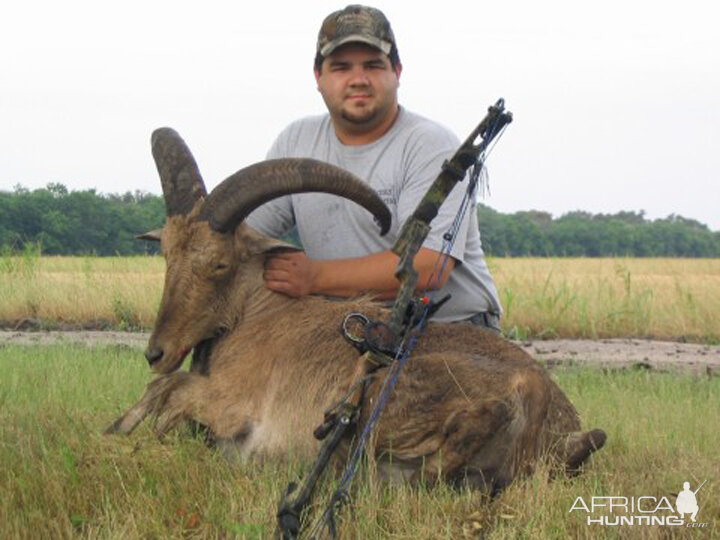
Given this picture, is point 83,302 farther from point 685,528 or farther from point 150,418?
point 685,528

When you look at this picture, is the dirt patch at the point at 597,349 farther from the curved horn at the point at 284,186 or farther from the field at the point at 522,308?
the curved horn at the point at 284,186

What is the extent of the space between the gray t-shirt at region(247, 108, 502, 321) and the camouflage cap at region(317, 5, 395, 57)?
63 centimetres

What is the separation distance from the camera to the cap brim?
22.0 feet

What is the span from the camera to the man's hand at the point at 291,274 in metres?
6.23

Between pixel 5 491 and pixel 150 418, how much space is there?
3.40ft

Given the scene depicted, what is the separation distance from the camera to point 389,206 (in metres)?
6.90

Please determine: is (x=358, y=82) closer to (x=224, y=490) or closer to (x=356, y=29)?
(x=356, y=29)

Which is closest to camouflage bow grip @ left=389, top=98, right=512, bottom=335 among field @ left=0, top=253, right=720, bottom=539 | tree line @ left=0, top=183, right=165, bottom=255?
field @ left=0, top=253, right=720, bottom=539

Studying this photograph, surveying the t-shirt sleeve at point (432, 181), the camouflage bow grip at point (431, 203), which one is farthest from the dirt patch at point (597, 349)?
the camouflage bow grip at point (431, 203)

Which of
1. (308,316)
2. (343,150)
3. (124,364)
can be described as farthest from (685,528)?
(124,364)

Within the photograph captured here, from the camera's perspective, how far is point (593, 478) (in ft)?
18.2

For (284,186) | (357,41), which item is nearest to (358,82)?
(357,41)


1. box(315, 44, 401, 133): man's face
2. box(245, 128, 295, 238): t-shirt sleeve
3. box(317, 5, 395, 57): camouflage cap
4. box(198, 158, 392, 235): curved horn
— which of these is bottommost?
box(245, 128, 295, 238): t-shirt sleeve

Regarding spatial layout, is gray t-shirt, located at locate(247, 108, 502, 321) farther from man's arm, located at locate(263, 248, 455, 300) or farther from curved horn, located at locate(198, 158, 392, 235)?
curved horn, located at locate(198, 158, 392, 235)
